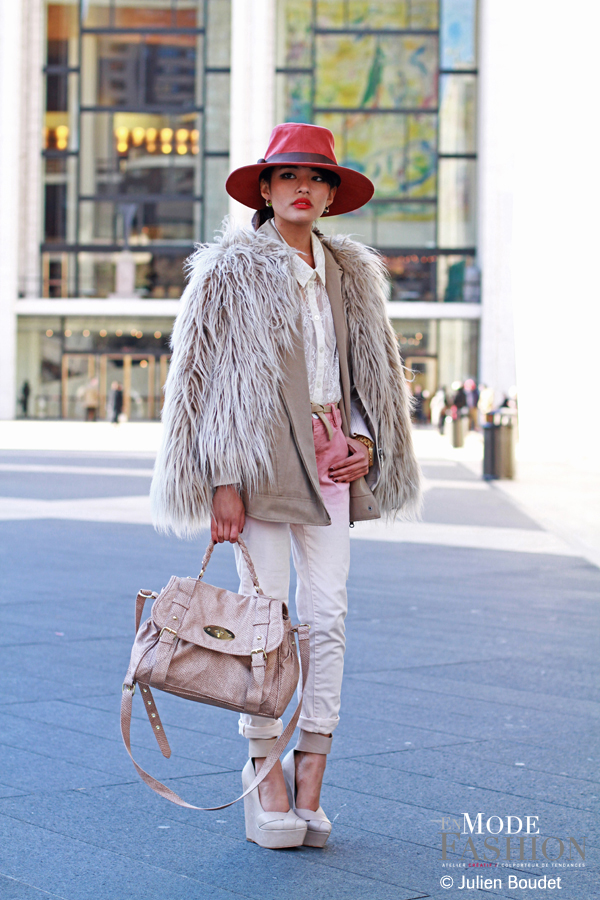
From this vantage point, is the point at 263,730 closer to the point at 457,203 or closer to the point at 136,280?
the point at 136,280

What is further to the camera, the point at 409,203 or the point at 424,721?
the point at 409,203

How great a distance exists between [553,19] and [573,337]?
24.2ft

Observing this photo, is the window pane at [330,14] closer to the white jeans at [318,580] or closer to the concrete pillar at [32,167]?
the concrete pillar at [32,167]

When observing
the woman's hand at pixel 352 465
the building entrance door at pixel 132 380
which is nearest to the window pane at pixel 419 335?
the building entrance door at pixel 132 380

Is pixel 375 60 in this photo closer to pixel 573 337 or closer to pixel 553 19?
pixel 553 19

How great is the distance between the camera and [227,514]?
3225 millimetres

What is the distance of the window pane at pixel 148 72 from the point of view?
1919 inches

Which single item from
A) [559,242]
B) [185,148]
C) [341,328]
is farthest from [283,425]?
[185,148]

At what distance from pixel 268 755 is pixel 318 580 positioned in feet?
1.71

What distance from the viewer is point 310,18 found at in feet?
159

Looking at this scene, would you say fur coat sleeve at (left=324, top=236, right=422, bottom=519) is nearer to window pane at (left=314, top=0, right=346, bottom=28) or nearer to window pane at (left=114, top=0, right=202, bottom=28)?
window pane at (left=314, top=0, right=346, bottom=28)

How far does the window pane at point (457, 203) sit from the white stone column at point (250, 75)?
817 cm

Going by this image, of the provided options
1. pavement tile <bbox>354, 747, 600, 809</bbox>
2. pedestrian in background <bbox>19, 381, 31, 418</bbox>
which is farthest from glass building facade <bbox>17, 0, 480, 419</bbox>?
pavement tile <bbox>354, 747, 600, 809</bbox>

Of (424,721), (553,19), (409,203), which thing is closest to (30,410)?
(409,203)
